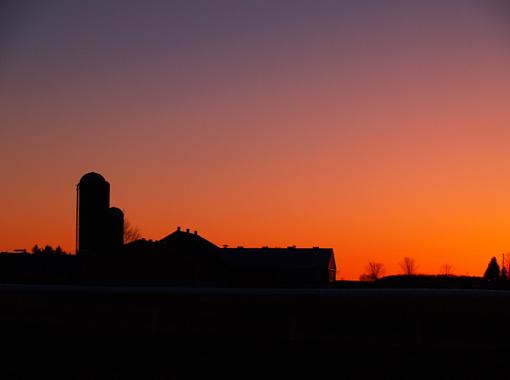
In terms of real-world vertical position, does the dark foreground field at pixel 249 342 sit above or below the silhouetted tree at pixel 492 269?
below

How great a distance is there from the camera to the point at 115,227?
77562 mm

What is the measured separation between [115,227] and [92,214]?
2.13 m

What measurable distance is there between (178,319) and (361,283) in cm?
7459

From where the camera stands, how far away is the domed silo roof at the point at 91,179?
77.7 metres

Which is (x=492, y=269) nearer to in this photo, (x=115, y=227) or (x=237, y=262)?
(x=237, y=262)

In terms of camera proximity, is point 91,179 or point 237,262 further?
point 237,262

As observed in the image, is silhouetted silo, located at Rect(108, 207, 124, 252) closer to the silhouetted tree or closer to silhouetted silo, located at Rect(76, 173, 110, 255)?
silhouetted silo, located at Rect(76, 173, 110, 255)

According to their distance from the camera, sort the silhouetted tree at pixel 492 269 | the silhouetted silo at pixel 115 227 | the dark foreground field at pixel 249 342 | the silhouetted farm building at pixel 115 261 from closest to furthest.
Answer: the dark foreground field at pixel 249 342, the silhouetted farm building at pixel 115 261, the silhouetted silo at pixel 115 227, the silhouetted tree at pixel 492 269

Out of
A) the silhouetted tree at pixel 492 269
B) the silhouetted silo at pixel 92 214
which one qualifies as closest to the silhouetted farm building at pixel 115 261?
the silhouetted silo at pixel 92 214

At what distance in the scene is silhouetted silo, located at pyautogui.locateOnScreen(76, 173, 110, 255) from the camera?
251 feet

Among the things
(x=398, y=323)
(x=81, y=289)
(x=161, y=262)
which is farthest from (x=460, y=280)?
(x=398, y=323)

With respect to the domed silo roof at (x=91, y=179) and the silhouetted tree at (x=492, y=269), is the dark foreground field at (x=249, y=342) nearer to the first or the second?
the domed silo roof at (x=91, y=179)

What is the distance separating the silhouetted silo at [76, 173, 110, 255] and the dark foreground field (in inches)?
1050

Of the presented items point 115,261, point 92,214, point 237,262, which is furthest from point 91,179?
point 237,262
